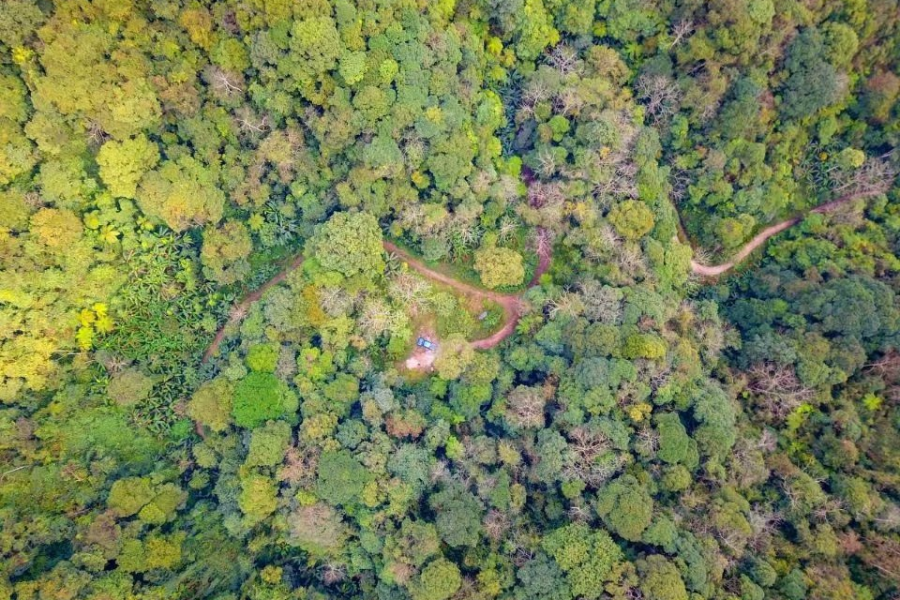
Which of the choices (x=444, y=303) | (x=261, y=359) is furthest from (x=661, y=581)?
(x=261, y=359)

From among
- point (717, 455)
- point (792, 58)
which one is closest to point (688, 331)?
point (717, 455)

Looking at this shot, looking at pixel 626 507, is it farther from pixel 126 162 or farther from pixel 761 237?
pixel 126 162

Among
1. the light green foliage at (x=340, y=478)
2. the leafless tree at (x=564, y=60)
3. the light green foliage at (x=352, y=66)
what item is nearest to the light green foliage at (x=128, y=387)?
the light green foliage at (x=340, y=478)

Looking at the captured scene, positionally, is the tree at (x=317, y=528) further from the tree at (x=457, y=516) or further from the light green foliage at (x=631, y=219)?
the light green foliage at (x=631, y=219)

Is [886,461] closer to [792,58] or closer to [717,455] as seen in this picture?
[717,455]

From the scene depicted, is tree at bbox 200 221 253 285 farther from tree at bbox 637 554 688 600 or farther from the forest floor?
tree at bbox 637 554 688 600
